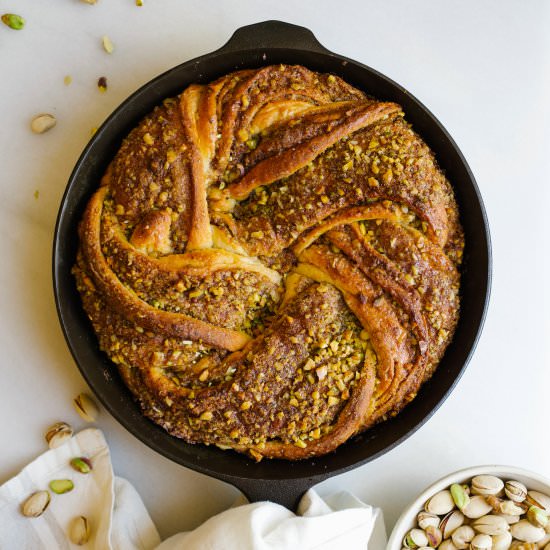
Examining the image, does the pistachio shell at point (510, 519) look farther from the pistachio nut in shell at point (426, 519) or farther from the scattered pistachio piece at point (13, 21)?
the scattered pistachio piece at point (13, 21)

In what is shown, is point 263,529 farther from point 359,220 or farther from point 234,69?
point 234,69

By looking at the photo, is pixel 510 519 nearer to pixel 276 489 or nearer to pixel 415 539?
pixel 415 539

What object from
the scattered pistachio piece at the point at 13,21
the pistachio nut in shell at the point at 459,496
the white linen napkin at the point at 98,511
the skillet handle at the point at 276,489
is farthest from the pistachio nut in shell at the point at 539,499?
the scattered pistachio piece at the point at 13,21

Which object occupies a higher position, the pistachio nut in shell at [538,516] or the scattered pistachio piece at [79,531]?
the scattered pistachio piece at [79,531]

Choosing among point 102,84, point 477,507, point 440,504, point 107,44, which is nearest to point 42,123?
point 102,84

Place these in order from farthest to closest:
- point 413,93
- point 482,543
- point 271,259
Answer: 1. point 413,93
2. point 482,543
3. point 271,259

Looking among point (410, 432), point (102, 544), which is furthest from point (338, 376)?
point (102, 544)

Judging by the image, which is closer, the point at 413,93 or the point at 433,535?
the point at 433,535
